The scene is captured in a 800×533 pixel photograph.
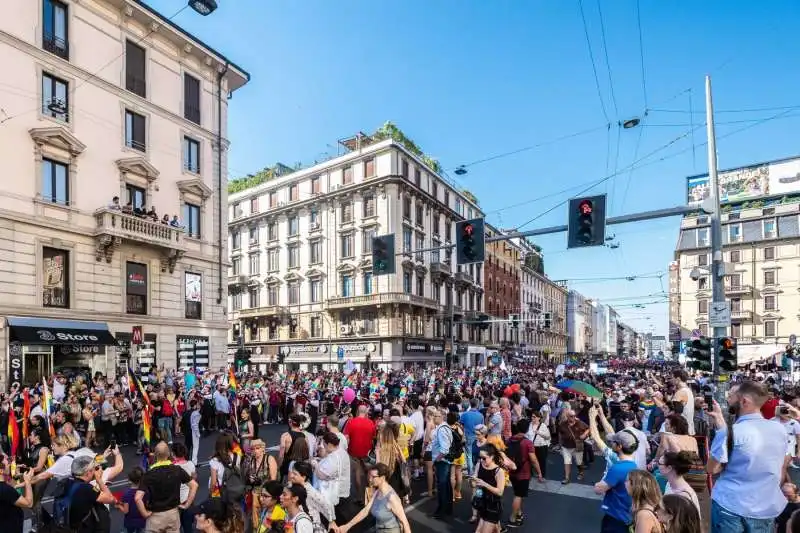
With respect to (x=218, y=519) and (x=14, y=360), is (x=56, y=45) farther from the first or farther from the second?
(x=218, y=519)

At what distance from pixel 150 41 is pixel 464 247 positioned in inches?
812

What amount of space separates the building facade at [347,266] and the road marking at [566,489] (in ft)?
96.3

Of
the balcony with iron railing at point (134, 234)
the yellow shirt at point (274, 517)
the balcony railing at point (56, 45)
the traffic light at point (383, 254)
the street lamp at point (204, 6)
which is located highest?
the balcony railing at point (56, 45)

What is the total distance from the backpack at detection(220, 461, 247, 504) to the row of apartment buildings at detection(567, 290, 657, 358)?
270ft

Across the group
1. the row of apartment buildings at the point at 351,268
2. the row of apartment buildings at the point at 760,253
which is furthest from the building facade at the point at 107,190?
the row of apartment buildings at the point at 760,253

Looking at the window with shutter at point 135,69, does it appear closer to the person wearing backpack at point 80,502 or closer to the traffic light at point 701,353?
the person wearing backpack at point 80,502

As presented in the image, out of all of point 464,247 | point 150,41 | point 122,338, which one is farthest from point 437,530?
point 150,41

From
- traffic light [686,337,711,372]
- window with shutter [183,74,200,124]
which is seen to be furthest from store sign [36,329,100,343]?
traffic light [686,337,711,372]

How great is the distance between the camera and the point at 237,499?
→ 6461 mm

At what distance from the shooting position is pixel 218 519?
4371mm

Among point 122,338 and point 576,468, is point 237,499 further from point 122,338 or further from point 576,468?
point 122,338

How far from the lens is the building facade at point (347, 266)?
42906 millimetres

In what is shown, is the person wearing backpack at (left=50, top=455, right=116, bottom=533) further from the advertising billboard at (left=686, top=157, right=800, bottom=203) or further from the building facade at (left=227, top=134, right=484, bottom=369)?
the advertising billboard at (left=686, top=157, right=800, bottom=203)

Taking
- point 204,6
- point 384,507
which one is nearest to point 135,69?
point 204,6
